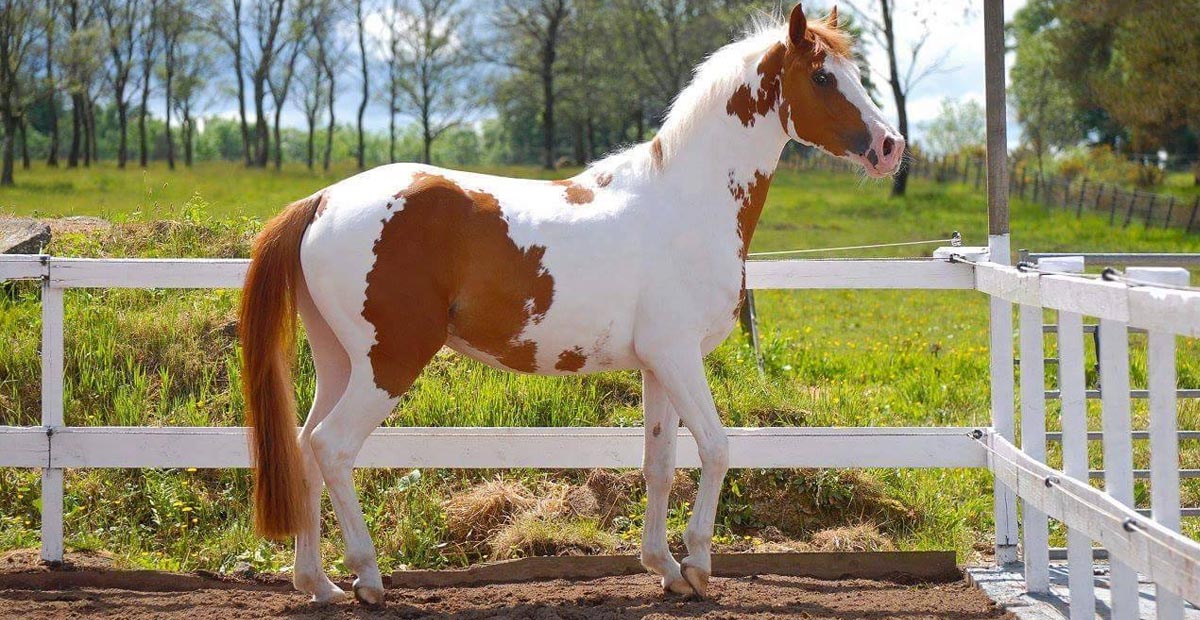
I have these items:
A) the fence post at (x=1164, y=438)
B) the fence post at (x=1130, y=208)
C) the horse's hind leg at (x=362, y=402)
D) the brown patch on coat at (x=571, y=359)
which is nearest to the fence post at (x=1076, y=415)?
the fence post at (x=1164, y=438)

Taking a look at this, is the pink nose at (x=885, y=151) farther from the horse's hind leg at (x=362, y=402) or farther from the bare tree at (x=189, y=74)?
the bare tree at (x=189, y=74)

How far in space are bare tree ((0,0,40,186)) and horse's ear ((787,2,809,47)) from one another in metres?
21.9

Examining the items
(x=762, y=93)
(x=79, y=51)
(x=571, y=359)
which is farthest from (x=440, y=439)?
(x=79, y=51)

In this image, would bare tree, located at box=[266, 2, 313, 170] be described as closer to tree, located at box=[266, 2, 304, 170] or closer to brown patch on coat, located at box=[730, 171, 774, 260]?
tree, located at box=[266, 2, 304, 170]

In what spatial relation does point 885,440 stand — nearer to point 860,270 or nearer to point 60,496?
point 860,270

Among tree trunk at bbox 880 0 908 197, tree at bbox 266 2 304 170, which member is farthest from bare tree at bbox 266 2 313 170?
tree trunk at bbox 880 0 908 197

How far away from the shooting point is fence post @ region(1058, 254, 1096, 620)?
3332 millimetres

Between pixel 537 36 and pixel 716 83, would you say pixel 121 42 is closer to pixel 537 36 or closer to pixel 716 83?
pixel 537 36

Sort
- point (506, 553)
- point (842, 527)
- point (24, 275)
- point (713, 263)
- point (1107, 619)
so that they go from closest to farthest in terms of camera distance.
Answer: point (1107, 619) < point (713, 263) < point (24, 275) < point (506, 553) < point (842, 527)

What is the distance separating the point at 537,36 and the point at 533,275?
126ft

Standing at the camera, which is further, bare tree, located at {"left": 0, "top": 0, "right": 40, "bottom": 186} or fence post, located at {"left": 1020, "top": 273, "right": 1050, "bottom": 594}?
bare tree, located at {"left": 0, "top": 0, "right": 40, "bottom": 186}

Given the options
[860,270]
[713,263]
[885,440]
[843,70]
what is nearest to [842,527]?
[885,440]

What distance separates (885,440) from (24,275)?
379cm

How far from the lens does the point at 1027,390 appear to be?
3.96m
